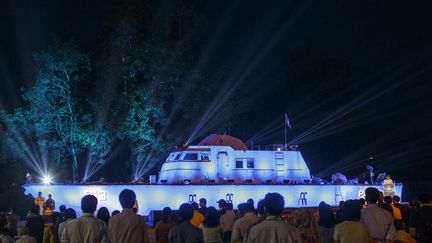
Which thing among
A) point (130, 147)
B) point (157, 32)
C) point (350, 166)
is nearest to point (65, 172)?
point (130, 147)

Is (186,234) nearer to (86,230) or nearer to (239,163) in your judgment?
(86,230)

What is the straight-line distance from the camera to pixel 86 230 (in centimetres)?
737

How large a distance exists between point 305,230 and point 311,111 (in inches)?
1520

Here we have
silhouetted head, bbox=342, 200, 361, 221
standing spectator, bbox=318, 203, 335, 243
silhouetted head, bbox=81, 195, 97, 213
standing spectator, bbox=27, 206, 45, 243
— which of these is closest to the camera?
silhouetted head, bbox=81, 195, 97, 213

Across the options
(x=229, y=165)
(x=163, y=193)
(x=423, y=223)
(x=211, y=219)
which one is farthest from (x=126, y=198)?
(x=229, y=165)

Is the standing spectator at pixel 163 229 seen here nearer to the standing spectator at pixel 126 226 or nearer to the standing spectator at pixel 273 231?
the standing spectator at pixel 126 226

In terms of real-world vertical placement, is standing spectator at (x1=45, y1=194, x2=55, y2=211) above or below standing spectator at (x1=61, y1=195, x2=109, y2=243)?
above

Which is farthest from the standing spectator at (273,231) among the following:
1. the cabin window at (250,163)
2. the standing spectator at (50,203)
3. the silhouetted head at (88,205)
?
the cabin window at (250,163)

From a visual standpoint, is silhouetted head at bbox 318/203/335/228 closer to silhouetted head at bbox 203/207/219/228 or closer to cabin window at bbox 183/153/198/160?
silhouetted head at bbox 203/207/219/228

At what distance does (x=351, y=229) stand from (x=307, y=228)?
1.18 metres

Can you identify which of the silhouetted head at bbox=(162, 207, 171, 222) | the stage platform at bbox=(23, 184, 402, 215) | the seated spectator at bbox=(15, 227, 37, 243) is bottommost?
the seated spectator at bbox=(15, 227, 37, 243)

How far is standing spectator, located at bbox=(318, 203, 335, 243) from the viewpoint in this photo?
916 cm

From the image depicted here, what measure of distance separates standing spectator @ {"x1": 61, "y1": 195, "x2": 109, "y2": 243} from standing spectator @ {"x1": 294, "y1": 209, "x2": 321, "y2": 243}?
306cm

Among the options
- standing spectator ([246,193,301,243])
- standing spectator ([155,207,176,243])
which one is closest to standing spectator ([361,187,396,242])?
standing spectator ([246,193,301,243])
